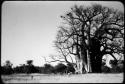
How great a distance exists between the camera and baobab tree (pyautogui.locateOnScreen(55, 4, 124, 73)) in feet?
57.5

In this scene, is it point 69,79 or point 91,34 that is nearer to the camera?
point 69,79

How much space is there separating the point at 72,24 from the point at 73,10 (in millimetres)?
1009

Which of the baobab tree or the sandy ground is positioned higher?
the baobab tree

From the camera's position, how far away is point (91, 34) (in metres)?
18.0

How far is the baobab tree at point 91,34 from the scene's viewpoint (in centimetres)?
1753

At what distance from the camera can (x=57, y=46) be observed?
1889 cm

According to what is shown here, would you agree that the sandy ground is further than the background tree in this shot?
No

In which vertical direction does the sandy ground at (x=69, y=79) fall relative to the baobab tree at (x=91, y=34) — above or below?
below

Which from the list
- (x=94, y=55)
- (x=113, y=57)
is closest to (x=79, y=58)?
(x=94, y=55)

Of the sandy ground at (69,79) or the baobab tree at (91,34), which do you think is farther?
the baobab tree at (91,34)

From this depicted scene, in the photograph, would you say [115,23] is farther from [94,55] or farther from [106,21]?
[94,55]

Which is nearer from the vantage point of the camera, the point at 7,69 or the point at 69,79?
the point at 69,79

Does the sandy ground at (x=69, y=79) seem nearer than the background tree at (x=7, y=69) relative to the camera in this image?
Yes

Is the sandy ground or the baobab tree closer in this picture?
the sandy ground
